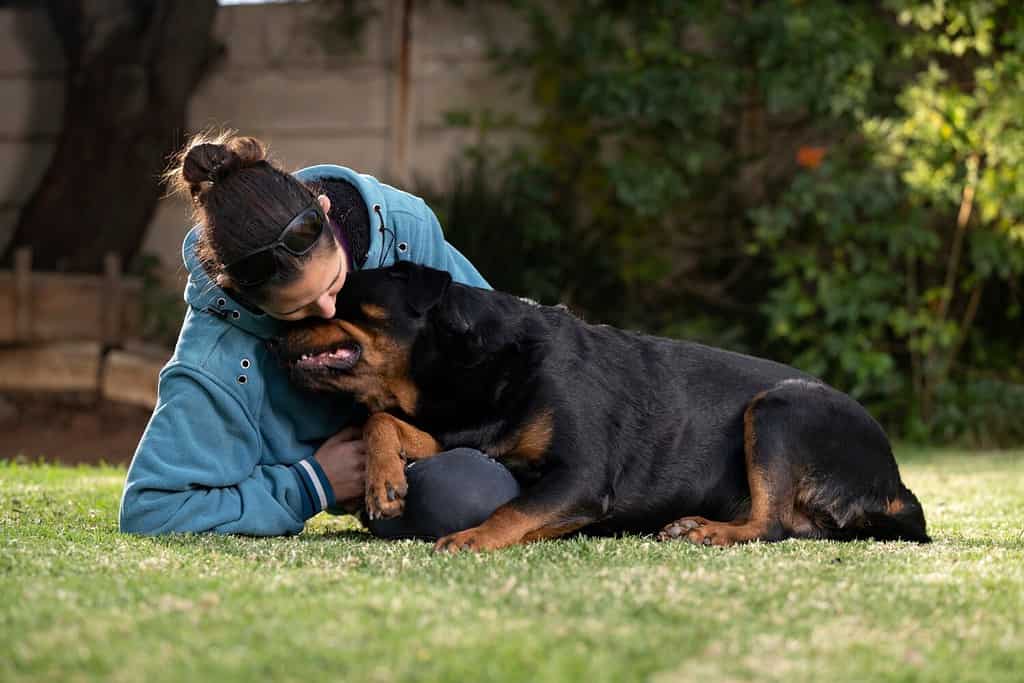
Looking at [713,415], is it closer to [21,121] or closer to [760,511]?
[760,511]

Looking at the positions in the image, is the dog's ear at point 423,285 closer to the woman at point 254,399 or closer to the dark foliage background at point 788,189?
the woman at point 254,399

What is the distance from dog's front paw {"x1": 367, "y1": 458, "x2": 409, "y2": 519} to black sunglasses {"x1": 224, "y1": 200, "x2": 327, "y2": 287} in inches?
25.4

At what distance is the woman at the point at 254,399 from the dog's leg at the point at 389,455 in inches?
4.0

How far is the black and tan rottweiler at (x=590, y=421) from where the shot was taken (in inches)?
138

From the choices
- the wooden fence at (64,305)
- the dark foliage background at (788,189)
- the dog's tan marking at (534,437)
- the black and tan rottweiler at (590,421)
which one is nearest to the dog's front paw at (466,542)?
the black and tan rottweiler at (590,421)

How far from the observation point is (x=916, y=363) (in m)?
8.51

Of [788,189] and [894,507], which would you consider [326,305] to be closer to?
[894,507]

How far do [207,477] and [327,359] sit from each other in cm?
50

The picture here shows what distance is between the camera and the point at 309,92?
10.3m

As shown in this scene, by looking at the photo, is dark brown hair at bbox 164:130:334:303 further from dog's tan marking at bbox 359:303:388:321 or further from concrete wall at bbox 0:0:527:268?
concrete wall at bbox 0:0:527:268

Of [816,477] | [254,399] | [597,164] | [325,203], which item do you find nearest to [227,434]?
[254,399]

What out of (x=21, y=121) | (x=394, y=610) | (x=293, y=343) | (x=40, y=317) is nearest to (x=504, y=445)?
(x=293, y=343)

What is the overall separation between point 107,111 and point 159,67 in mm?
556

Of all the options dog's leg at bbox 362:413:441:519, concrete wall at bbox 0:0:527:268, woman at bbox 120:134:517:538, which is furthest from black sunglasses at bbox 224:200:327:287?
concrete wall at bbox 0:0:527:268
